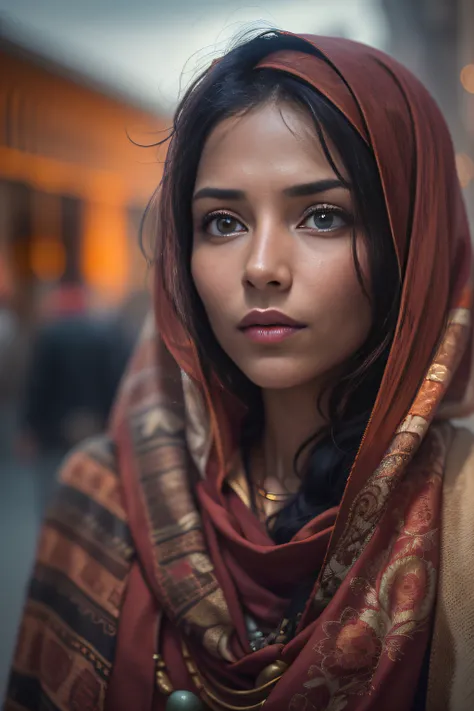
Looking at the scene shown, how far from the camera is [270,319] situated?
2.02 feet

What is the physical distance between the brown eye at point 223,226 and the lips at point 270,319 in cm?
9

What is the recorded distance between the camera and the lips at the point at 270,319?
2.00ft

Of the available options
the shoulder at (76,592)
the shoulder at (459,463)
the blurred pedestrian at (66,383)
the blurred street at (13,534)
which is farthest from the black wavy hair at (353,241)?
the blurred pedestrian at (66,383)

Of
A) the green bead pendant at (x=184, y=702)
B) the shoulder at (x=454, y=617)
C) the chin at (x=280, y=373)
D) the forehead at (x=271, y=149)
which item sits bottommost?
the green bead pendant at (x=184, y=702)

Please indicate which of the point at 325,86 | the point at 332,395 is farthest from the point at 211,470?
the point at 325,86

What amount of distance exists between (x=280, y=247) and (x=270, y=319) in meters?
0.07

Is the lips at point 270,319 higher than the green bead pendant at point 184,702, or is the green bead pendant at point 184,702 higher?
the lips at point 270,319

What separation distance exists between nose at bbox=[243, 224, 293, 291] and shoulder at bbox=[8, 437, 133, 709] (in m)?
0.37

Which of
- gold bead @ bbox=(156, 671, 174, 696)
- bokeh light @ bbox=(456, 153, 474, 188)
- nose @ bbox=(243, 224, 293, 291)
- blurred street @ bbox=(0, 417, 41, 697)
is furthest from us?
blurred street @ bbox=(0, 417, 41, 697)

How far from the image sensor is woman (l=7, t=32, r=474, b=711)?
61cm

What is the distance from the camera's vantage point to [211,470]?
2.45 feet

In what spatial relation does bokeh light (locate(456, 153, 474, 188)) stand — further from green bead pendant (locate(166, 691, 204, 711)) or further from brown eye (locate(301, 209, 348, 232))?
green bead pendant (locate(166, 691, 204, 711))

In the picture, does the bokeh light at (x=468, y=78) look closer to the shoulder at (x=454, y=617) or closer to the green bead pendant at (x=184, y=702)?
the shoulder at (x=454, y=617)

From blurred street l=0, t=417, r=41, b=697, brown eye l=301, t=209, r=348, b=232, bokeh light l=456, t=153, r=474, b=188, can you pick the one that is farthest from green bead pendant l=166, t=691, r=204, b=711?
bokeh light l=456, t=153, r=474, b=188
